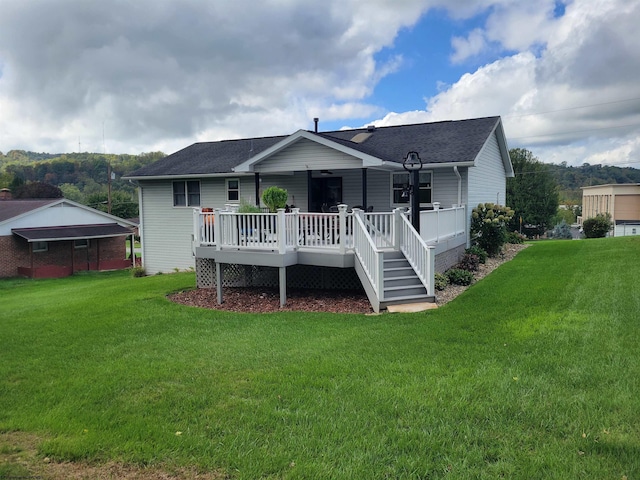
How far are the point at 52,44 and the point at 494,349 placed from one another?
16777mm

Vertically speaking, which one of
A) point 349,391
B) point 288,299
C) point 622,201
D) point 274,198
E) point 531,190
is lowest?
point 288,299

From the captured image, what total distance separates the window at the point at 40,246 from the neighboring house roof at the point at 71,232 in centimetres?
78

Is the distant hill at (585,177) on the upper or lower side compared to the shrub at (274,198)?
upper

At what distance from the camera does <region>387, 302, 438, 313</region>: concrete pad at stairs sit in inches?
328

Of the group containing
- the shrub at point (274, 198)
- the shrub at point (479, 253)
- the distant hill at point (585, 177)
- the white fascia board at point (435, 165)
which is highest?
the distant hill at point (585, 177)

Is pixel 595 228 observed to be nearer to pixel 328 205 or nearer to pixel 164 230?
pixel 328 205

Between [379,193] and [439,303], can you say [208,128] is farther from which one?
[439,303]

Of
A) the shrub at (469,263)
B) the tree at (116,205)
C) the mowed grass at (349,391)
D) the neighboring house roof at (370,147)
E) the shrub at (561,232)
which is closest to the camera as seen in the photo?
the mowed grass at (349,391)

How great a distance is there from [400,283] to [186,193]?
1205 centimetres

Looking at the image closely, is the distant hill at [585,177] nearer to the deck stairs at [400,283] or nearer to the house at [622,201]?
the house at [622,201]

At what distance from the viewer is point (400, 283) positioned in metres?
9.36

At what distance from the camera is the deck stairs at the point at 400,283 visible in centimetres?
888

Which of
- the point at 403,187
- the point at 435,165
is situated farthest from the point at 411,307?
the point at 403,187

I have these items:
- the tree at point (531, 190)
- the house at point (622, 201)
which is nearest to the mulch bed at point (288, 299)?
the tree at point (531, 190)
